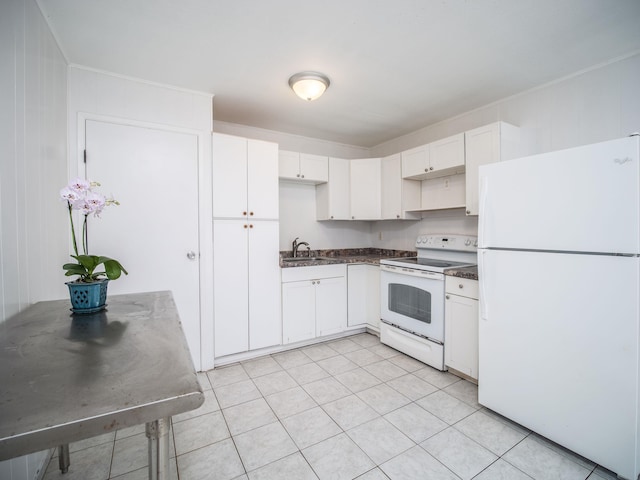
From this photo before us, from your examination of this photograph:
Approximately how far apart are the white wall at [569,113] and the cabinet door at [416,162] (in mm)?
442

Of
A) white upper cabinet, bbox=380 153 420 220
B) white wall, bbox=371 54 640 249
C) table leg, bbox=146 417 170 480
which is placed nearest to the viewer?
table leg, bbox=146 417 170 480

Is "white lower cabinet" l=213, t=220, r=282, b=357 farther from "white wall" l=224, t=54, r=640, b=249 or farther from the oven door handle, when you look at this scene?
the oven door handle

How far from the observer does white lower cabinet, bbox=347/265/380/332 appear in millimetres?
3397

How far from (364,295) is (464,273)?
139 centimetres

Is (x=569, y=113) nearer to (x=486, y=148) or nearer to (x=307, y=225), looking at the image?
(x=486, y=148)

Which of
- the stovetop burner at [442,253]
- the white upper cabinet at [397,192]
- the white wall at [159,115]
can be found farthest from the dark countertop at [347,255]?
the white wall at [159,115]

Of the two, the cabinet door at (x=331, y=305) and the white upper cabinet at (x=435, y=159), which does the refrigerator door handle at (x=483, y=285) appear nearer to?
the white upper cabinet at (x=435, y=159)

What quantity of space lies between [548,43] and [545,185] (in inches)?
42.8

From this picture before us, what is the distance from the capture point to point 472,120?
120 inches

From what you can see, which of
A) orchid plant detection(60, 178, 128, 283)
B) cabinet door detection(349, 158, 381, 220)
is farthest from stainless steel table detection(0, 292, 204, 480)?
cabinet door detection(349, 158, 381, 220)

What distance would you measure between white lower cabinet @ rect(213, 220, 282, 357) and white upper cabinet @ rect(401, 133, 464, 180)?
168 centimetres

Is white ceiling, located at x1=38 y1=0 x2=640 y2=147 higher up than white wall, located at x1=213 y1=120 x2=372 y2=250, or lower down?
higher up

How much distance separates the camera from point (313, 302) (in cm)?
318

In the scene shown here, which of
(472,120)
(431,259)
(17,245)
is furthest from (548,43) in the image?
(17,245)
